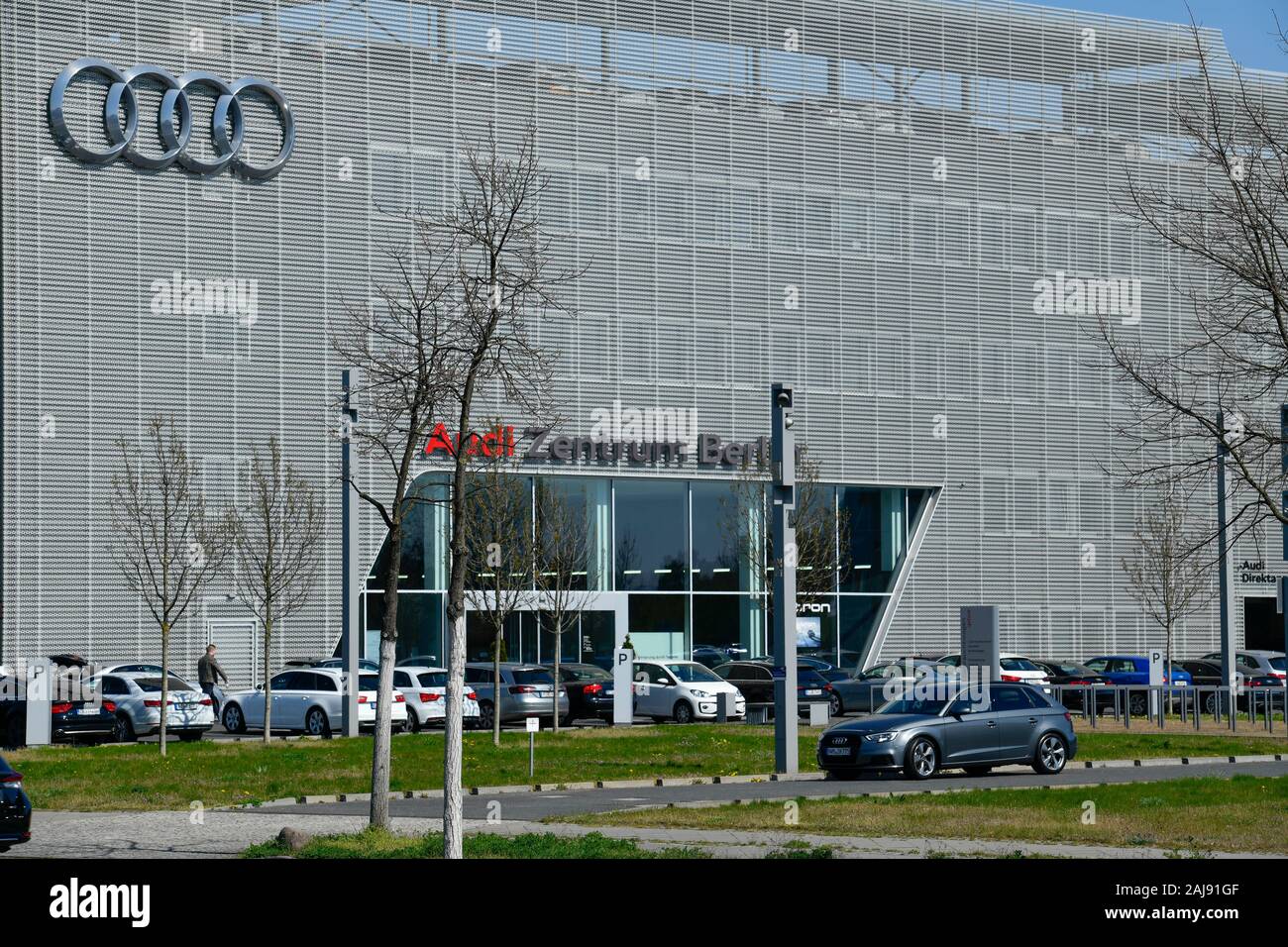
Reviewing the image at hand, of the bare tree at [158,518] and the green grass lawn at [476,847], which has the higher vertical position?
the bare tree at [158,518]

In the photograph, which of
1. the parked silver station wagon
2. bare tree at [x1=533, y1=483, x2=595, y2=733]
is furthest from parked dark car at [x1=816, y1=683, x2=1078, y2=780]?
the parked silver station wagon

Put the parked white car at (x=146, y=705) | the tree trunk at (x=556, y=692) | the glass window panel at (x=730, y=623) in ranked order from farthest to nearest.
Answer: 1. the glass window panel at (x=730, y=623)
2. the tree trunk at (x=556, y=692)
3. the parked white car at (x=146, y=705)

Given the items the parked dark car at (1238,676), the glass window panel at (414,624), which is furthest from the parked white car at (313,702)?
the parked dark car at (1238,676)

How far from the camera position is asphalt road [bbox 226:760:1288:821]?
21984 mm

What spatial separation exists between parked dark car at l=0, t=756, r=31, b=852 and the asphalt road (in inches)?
191

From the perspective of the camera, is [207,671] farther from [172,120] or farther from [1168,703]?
[1168,703]

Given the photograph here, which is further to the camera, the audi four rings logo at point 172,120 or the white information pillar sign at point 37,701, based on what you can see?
the audi four rings logo at point 172,120

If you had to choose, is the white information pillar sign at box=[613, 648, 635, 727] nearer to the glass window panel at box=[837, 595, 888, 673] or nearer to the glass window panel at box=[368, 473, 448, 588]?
the glass window panel at box=[368, 473, 448, 588]

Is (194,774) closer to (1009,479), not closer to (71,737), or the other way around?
(71,737)

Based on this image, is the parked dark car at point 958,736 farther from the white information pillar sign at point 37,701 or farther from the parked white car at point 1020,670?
the parked white car at point 1020,670

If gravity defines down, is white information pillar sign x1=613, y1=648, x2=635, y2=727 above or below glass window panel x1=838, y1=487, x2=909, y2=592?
below

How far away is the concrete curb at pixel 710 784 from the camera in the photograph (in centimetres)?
2328

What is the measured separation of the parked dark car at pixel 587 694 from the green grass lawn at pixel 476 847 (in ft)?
77.6

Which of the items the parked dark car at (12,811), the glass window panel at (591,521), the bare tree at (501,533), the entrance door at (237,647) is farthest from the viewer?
the glass window panel at (591,521)
